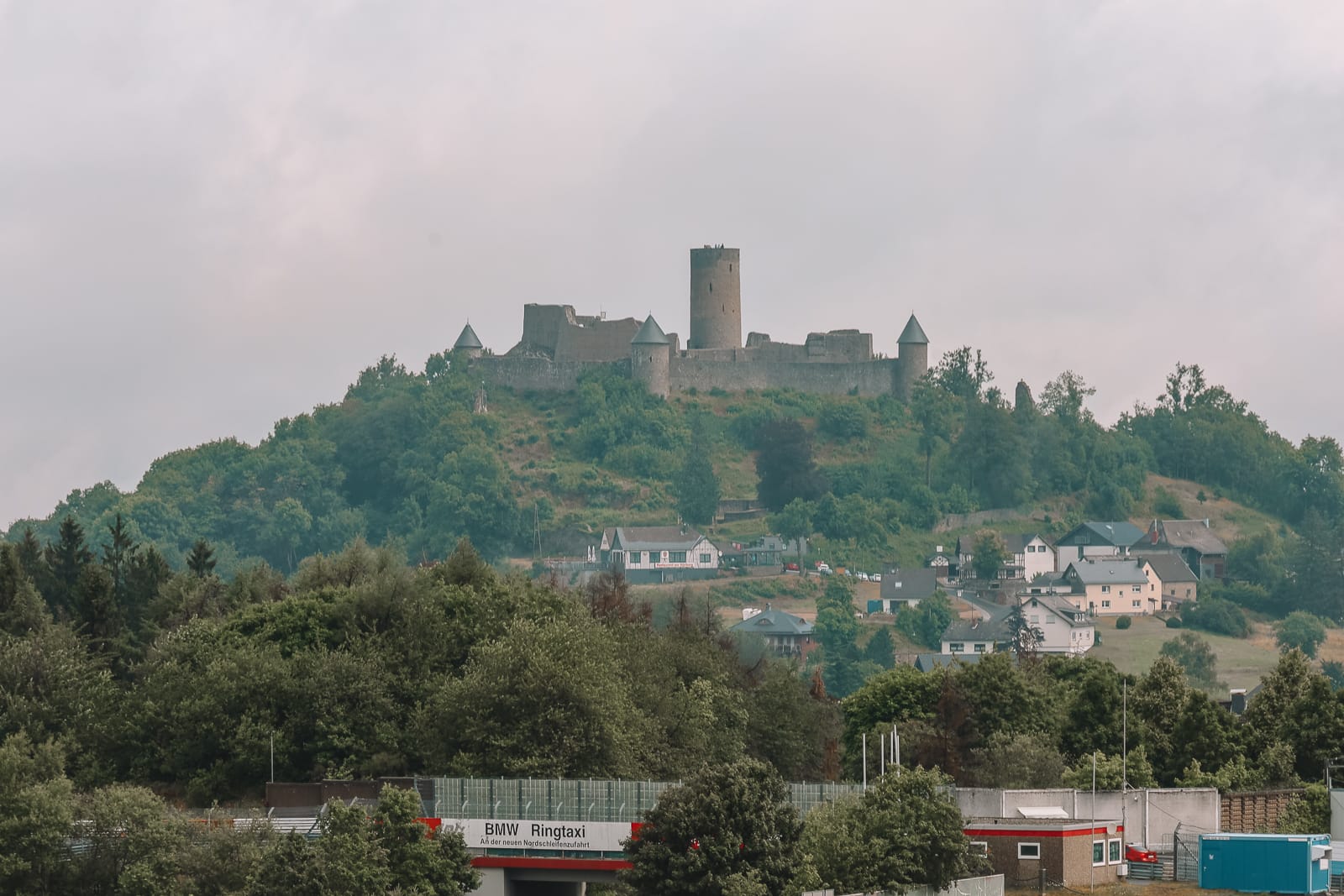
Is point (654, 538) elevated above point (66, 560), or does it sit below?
above

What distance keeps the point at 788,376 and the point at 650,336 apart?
38.7ft

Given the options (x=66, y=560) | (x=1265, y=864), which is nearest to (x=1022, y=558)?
(x=66, y=560)

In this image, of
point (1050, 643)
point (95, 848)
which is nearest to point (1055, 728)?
point (95, 848)

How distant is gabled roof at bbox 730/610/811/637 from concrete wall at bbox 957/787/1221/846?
4075 inches

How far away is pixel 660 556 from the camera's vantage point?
173m

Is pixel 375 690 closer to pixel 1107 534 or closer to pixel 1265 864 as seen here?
pixel 1265 864

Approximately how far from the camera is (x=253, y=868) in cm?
3744

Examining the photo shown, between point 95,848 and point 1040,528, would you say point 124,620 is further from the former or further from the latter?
point 1040,528

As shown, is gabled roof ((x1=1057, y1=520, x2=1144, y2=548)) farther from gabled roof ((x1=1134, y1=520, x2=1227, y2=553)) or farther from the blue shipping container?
the blue shipping container

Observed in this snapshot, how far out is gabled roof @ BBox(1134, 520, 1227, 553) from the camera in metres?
178

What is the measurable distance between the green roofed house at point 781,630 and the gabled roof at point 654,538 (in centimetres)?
1649

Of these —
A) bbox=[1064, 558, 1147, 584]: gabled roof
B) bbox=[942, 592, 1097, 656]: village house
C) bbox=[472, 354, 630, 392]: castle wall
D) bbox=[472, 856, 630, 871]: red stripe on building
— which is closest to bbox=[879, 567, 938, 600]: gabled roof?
bbox=[942, 592, 1097, 656]: village house

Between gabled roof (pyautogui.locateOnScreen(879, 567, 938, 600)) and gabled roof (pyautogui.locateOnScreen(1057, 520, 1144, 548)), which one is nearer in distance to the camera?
gabled roof (pyautogui.locateOnScreen(879, 567, 938, 600))

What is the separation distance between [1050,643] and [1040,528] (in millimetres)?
32516
